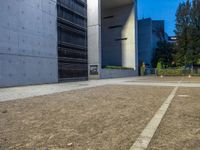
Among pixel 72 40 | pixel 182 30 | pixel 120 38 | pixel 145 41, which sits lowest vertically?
pixel 72 40

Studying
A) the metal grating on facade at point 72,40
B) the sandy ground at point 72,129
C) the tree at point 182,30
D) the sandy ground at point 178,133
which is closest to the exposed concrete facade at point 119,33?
the tree at point 182,30

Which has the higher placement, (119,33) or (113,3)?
(113,3)

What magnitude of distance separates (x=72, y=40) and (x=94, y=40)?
23.6ft

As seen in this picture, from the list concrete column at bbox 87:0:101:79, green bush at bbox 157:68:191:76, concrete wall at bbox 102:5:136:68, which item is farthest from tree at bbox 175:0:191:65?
concrete column at bbox 87:0:101:79

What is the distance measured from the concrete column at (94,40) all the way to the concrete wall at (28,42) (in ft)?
35.0

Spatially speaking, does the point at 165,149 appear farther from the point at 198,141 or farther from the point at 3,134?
the point at 3,134

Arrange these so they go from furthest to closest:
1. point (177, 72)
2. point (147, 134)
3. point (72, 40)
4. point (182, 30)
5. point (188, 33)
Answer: point (182, 30)
point (188, 33)
point (177, 72)
point (72, 40)
point (147, 134)

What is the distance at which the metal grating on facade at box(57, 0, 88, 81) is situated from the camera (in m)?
23.7

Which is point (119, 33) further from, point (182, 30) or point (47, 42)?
point (47, 42)

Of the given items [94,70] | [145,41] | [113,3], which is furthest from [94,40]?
[145,41]

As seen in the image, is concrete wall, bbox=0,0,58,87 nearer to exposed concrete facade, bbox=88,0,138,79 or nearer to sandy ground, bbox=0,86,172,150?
sandy ground, bbox=0,86,172,150

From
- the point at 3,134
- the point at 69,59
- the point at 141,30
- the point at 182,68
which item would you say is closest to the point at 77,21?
the point at 69,59

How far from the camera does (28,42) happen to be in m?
18.3

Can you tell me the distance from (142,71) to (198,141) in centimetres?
4727
